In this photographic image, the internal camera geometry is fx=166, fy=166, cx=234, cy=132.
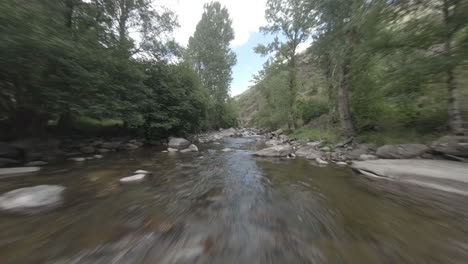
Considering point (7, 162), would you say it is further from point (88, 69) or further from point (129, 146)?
point (129, 146)

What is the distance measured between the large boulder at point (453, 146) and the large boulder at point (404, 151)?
0.28 meters

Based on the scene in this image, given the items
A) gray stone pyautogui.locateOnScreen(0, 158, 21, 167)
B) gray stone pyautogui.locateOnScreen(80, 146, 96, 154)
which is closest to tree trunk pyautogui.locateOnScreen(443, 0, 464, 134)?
gray stone pyautogui.locateOnScreen(0, 158, 21, 167)

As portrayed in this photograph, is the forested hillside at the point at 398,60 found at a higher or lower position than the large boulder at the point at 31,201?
higher

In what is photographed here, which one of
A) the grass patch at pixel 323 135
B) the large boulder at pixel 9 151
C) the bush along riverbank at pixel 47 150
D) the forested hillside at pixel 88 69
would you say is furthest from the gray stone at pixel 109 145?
the grass patch at pixel 323 135

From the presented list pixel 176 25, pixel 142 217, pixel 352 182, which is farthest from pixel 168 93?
pixel 352 182

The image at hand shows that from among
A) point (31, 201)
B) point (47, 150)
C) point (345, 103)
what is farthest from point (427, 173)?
point (47, 150)

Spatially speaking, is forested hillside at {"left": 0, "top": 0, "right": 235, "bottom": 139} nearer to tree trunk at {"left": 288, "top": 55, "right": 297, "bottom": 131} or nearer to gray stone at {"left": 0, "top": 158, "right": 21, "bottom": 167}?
gray stone at {"left": 0, "top": 158, "right": 21, "bottom": 167}

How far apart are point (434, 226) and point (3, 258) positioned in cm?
448

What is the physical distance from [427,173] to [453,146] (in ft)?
5.67

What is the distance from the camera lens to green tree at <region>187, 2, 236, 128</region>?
20.0 meters

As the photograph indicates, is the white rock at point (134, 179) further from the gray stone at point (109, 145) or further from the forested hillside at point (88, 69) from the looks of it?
the gray stone at point (109, 145)

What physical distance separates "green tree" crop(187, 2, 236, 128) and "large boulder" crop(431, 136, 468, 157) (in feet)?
55.8

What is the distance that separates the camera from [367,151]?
630 cm

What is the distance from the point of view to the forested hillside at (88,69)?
13.4ft
